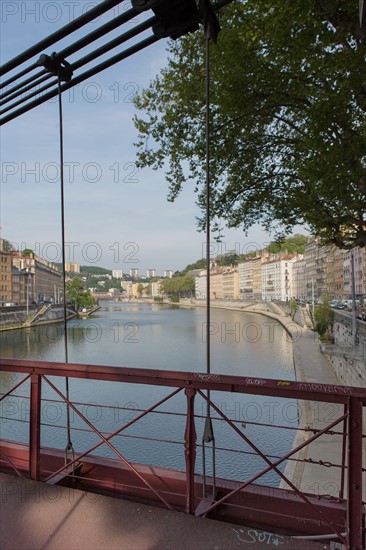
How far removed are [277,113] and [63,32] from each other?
814 cm

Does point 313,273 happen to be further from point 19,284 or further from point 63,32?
point 63,32

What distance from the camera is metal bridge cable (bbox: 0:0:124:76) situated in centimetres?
292

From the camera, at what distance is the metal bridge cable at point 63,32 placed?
9.58ft

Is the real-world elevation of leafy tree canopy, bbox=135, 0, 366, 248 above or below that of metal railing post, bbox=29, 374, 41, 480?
above

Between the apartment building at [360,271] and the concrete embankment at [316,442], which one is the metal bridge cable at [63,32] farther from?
the apartment building at [360,271]

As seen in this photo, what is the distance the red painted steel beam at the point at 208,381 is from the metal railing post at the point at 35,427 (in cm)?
12

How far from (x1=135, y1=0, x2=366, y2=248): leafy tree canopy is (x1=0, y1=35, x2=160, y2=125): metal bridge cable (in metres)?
3.89

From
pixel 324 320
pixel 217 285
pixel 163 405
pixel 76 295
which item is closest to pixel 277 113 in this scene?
pixel 163 405

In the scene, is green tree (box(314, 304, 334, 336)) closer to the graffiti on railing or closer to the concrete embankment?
the concrete embankment

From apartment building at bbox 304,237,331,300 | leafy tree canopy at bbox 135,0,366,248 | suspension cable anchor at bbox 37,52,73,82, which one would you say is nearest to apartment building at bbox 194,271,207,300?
Result: apartment building at bbox 304,237,331,300

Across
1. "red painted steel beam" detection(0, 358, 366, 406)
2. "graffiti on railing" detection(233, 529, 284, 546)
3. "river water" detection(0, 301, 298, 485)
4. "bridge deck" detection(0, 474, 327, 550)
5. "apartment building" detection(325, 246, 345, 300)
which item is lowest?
"river water" detection(0, 301, 298, 485)

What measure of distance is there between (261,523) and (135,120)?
34.2ft

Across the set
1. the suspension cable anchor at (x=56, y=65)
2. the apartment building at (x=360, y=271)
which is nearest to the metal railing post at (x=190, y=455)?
the suspension cable anchor at (x=56, y=65)

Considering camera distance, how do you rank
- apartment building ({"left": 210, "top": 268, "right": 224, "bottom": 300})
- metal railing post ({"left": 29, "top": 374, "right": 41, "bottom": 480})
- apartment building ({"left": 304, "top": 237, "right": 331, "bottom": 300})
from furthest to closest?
1. apartment building ({"left": 210, "top": 268, "right": 224, "bottom": 300})
2. apartment building ({"left": 304, "top": 237, "right": 331, "bottom": 300})
3. metal railing post ({"left": 29, "top": 374, "right": 41, "bottom": 480})
